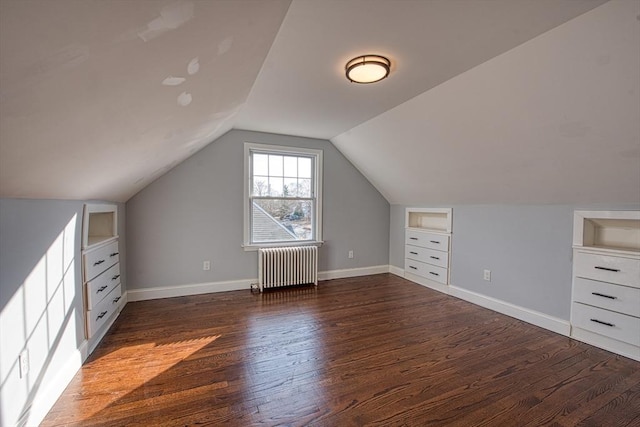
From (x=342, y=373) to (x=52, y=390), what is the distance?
1.81 metres

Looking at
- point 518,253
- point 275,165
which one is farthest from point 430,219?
point 275,165

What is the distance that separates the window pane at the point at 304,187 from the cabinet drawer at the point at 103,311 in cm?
260

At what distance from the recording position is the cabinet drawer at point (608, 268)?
91.0 inches

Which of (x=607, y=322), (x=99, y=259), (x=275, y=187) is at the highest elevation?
(x=275, y=187)

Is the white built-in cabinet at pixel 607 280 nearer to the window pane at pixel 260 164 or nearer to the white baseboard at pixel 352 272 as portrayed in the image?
the white baseboard at pixel 352 272

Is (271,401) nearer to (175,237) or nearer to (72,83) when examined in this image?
(72,83)

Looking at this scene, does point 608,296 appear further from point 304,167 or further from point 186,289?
point 186,289

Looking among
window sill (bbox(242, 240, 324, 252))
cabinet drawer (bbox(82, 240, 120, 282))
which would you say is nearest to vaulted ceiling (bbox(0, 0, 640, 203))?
cabinet drawer (bbox(82, 240, 120, 282))

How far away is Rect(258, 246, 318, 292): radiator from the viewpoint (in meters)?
3.98

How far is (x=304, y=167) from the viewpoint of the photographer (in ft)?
14.8

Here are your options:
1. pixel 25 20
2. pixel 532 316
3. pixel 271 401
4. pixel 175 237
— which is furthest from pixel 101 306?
pixel 532 316

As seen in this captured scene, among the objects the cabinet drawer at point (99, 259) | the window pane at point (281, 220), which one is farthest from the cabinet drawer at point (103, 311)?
the window pane at point (281, 220)

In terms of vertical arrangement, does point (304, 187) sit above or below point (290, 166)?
below

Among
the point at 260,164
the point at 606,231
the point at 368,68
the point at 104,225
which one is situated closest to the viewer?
the point at 368,68
